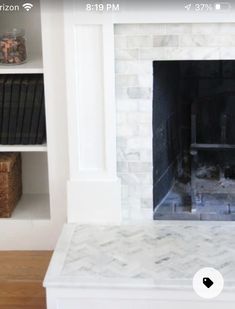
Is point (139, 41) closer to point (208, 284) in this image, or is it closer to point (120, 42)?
point (120, 42)

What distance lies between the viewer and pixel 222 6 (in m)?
2.00

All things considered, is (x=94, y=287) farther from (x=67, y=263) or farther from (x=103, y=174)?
(x=103, y=174)

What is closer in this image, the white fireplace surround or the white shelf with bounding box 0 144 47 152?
the white fireplace surround

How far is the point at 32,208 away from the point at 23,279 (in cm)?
34

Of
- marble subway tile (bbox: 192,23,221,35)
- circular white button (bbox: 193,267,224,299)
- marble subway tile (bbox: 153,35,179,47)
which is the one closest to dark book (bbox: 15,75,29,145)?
marble subway tile (bbox: 153,35,179,47)

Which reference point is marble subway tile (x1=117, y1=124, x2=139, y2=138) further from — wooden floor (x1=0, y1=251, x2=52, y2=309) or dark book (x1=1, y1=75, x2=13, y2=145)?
wooden floor (x1=0, y1=251, x2=52, y2=309)

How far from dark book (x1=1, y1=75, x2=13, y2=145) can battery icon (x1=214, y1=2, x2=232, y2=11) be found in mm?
726

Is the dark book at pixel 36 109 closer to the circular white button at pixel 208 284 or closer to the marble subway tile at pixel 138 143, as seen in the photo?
the marble subway tile at pixel 138 143

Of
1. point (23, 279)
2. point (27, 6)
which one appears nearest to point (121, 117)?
point (27, 6)

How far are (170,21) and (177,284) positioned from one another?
0.80m

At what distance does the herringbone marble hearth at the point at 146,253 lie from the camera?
5.95 feet

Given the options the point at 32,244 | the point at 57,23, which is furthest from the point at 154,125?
the point at 32,244

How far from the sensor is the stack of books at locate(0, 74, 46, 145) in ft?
7.27

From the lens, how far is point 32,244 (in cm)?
231
